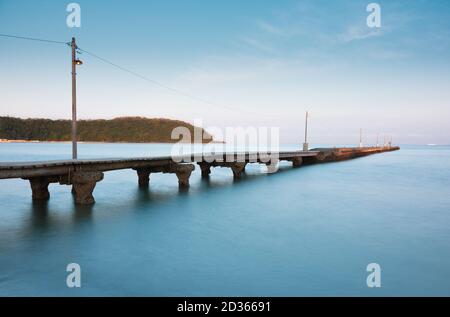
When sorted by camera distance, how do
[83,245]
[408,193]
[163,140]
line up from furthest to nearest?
[163,140], [408,193], [83,245]

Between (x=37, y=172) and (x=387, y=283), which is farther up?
(x=37, y=172)

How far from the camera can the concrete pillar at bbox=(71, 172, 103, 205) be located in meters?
11.9

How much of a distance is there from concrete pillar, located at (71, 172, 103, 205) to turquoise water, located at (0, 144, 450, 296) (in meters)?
0.53

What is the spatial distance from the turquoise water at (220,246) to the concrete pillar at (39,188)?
1.93 ft

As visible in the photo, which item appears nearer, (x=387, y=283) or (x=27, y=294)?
(x=27, y=294)

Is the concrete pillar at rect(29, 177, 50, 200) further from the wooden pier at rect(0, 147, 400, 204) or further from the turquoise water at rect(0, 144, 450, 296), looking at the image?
the turquoise water at rect(0, 144, 450, 296)

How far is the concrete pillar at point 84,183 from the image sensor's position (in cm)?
1195

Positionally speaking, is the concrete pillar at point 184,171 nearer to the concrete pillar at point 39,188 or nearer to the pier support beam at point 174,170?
the pier support beam at point 174,170

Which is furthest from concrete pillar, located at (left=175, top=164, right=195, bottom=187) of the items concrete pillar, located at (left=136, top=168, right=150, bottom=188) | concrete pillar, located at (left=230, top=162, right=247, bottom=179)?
concrete pillar, located at (left=230, top=162, right=247, bottom=179)

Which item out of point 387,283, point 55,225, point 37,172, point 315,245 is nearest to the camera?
point 387,283
